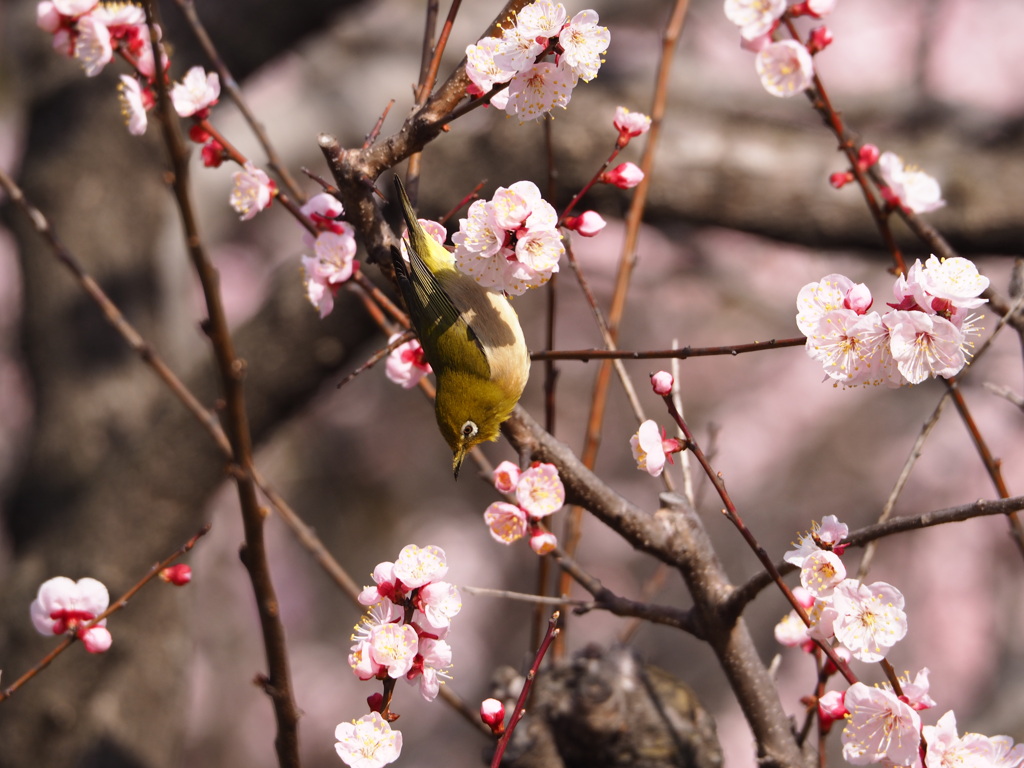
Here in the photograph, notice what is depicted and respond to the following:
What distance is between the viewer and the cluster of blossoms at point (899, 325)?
99 centimetres

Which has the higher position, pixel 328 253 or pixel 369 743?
pixel 328 253

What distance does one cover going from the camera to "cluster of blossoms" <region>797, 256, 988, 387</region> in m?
0.99

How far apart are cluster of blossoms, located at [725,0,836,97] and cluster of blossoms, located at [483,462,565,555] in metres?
0.64

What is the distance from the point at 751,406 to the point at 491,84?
541 cm

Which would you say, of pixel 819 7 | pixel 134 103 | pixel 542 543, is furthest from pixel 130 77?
pixel 819 7

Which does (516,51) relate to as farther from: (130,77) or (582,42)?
(130,77)

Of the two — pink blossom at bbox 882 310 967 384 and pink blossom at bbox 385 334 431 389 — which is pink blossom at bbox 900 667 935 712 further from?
pink blossom at bbox 385 334 431 389

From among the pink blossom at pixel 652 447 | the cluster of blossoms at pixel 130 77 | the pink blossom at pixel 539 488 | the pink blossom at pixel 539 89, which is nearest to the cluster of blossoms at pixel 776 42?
the pink blossom at pixel 539 89

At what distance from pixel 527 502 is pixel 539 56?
0.59m

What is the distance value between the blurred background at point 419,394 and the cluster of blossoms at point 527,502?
0.46 meters

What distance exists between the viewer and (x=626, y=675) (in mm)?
1571

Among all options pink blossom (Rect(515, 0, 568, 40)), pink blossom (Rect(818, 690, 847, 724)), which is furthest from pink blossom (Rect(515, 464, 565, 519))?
pink blossom (Rect(515, 0, 568, 40))

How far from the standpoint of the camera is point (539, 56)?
43.5 inches

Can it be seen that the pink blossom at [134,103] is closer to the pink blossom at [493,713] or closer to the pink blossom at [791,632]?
the pink blossom at [493,713]
